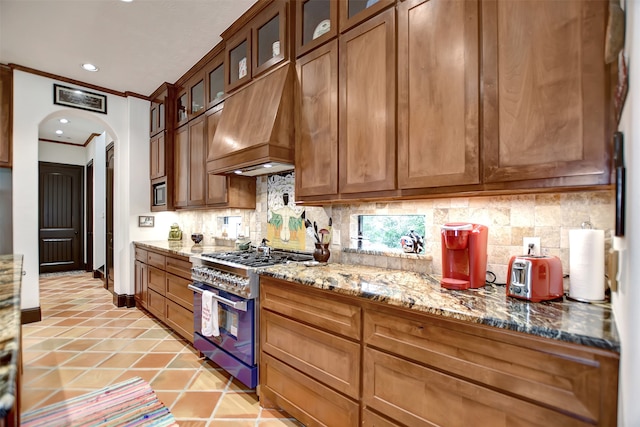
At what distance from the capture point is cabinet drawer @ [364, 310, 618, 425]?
3.01 ft

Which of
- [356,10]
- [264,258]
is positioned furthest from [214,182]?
[356,10]

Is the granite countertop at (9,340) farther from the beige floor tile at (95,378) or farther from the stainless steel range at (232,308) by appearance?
the beige floor tile at (95,378)

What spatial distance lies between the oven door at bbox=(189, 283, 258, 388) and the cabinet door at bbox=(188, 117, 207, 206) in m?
1.39

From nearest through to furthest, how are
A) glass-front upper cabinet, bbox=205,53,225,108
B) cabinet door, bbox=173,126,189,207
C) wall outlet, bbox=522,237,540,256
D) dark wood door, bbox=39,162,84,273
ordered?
wall outlet, bbox=522,237,540,256 < glass-front upper cabinet, bbox=205,53,225,108 < cabinet door, bbox=173,126,189,207 < dark wood door, bbox=39,162,84,273

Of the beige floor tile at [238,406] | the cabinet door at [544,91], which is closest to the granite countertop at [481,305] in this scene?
the cabinet door at [544,91]

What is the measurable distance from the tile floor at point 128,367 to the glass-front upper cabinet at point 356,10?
2.57 meters

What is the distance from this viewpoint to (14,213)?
3.65 m

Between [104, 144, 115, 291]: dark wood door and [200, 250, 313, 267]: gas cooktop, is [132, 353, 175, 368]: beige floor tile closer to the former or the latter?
[200, 250, 313, 267]: gas cooktop

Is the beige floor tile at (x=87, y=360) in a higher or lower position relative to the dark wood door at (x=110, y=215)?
lower

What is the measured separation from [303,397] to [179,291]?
1922 millimetres

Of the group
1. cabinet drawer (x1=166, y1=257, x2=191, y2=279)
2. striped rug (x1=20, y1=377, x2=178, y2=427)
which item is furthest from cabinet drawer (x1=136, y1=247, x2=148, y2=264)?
striped rug (x1=20, y1=377, x2=178, y2=427)

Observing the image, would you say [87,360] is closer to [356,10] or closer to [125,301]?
[125,301]

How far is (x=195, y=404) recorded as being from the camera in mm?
2133

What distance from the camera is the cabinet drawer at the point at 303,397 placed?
1.61 meters
